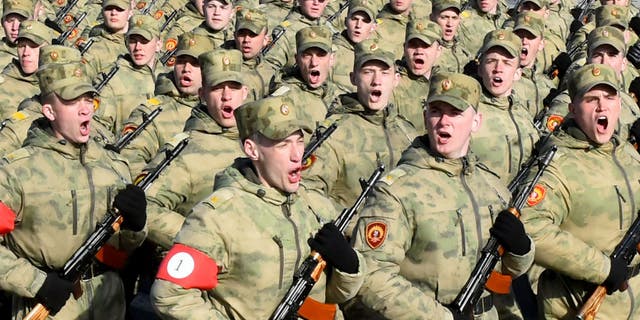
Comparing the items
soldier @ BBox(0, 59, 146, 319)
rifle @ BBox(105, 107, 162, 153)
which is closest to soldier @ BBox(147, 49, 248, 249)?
soldier @ BBox(0, 59, 146, 319)

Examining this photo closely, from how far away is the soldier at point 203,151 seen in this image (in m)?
8.39

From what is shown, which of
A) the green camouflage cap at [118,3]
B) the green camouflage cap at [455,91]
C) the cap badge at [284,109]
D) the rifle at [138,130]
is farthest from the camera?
the green camouflage cap at [118,3]

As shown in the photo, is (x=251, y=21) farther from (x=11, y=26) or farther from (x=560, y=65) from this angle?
(x=560, y=65)

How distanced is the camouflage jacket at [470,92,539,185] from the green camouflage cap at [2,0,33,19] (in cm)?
733

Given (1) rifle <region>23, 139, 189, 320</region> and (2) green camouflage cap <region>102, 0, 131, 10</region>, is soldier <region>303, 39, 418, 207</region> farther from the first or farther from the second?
(2) green camouflage cap <region>102, 0, 131, 10</region>

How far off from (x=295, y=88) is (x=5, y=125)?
3.03m

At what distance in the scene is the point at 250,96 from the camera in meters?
12.4

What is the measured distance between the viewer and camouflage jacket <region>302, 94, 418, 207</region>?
905cm

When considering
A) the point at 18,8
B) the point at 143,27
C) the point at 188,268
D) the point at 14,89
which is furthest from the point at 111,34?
the point at 188,268

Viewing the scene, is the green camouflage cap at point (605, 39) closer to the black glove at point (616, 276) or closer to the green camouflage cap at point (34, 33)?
the black glove at point (616, 276)

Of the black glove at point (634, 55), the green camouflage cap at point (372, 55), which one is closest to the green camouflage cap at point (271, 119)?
Answer: the green camouflage cap at point (372, 55)

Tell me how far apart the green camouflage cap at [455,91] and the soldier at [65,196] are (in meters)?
2.27

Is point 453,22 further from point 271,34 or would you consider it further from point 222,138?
point 222,138

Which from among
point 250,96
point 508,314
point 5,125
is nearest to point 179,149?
point 5,125
